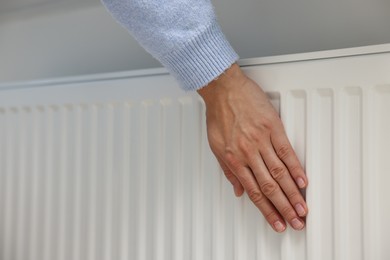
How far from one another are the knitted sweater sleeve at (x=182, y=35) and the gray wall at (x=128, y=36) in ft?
0.68

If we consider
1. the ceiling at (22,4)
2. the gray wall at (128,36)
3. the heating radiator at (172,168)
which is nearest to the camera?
the heating radiator at (172,168)

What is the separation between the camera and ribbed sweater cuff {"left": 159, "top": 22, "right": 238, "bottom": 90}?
52cm

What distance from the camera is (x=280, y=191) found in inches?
21.4

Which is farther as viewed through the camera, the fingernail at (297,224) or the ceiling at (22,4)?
the ceiling at (22,4)

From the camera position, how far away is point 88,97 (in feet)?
2.46

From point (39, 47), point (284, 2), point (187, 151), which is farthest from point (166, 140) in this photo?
point (39, 47)

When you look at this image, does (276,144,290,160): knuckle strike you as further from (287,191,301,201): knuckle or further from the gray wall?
the gray wall

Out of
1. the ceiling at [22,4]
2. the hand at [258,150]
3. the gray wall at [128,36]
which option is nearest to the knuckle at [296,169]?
the hand at [258,150]

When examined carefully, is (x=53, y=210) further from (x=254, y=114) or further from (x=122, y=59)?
(x=254, y=114)

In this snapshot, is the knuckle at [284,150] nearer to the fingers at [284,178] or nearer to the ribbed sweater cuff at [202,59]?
the fingers at [284,178]

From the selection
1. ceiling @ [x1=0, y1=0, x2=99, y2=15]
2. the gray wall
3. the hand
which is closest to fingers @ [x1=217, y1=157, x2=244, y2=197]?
the hand

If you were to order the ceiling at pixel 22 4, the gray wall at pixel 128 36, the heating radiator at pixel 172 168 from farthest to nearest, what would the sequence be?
the ceiling at pixel 22 4 < the gray wall at pixel 128 36 < the heating radiator at pixel 172 168

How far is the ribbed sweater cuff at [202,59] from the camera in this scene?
525 mm

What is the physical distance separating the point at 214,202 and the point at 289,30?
11.6 inches
